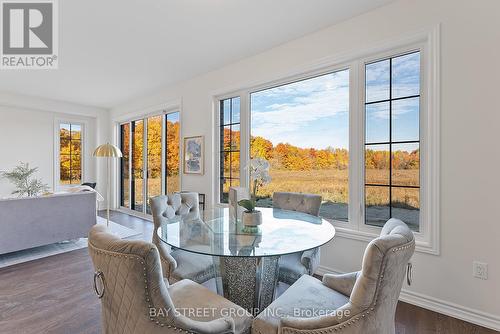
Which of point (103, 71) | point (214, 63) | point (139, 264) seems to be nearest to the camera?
point (139, 264)

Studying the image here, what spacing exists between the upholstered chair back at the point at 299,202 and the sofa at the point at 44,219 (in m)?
2.95

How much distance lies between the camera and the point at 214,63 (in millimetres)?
3807

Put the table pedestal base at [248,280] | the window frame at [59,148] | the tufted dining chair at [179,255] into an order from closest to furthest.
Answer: the table pedestal base at [248,280] < the tufted dining chair at [179,255] < the window frame at [59,148]

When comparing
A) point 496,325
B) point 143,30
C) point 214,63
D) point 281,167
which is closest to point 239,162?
point 281,167

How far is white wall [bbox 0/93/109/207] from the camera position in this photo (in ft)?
17.7

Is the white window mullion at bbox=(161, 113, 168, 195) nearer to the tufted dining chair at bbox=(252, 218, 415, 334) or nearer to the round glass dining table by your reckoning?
the round glass dining table

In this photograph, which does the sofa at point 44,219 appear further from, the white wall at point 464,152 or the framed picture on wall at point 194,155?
the white wall at point 464,152

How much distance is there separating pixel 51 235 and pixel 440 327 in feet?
14.9

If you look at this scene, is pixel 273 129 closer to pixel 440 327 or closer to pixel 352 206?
pixel 352 206

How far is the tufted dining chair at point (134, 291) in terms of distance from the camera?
38.4 inches

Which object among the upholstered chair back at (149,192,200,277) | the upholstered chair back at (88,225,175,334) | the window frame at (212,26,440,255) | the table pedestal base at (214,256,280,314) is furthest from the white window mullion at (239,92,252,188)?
the upholstered chair back at (88,225,175,334)

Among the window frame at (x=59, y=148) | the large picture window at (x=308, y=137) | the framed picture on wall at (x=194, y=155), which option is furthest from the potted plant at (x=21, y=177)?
the large picture window at (x=308, y=137)

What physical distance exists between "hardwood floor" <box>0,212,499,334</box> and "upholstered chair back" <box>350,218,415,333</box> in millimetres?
1198

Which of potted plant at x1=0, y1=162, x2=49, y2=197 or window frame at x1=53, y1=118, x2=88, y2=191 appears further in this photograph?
window frame at x1=53, y1=118, x2=88, y2=191
